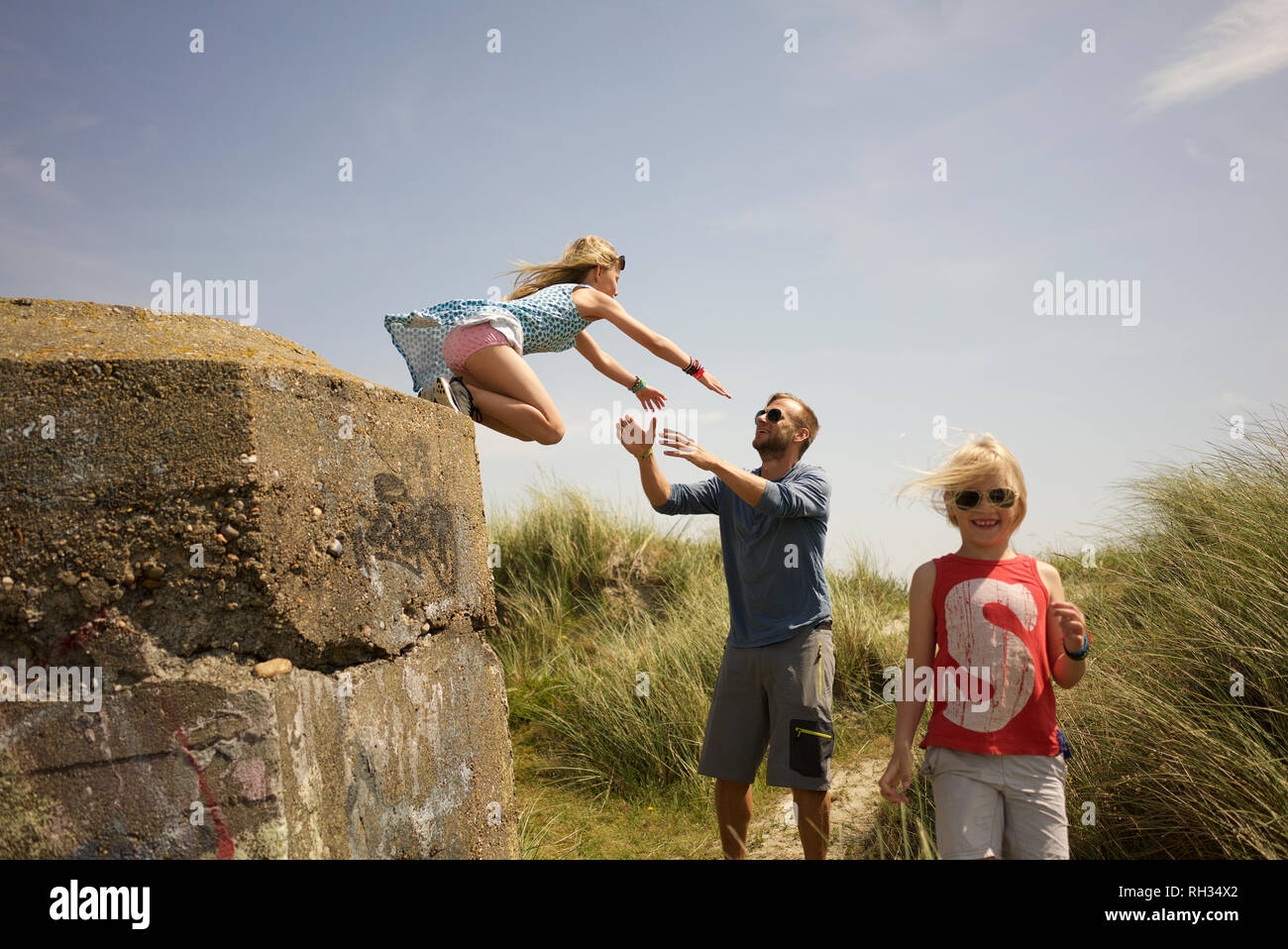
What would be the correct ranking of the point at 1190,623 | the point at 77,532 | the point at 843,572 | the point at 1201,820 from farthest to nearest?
the point at 843,572, the point at 1190,623, the point at 1201,820, the point at 77,532

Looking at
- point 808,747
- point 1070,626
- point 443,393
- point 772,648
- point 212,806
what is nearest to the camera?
point 212,806

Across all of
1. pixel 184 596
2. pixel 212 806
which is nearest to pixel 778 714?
pixel 212 806

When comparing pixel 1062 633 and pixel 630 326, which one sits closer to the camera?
pixel 1062 633

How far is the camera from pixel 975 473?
2.45 metres

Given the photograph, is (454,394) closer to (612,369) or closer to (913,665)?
(612,369)

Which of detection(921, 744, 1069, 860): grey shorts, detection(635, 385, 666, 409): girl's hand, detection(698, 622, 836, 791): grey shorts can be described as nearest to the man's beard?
detection(635, 385, 666, 409): girl's hand

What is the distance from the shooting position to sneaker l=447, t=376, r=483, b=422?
3045 millimetres

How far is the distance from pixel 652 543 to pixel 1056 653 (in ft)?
23.2

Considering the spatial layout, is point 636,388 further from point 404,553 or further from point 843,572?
point 843,572

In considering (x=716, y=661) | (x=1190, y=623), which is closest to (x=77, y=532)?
(x=1190, y=623)

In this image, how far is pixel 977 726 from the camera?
7.46 feet

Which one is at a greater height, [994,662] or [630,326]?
[630,326]

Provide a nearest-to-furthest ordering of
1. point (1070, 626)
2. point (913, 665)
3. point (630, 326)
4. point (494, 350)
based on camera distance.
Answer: point (1070, 626)
point (913, 665)
point (494, 350)
point (630, 326)

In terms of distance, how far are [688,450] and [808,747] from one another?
1346mm
